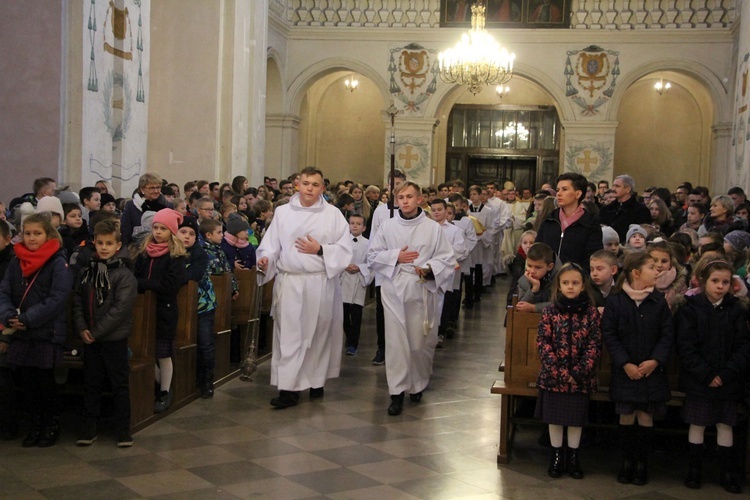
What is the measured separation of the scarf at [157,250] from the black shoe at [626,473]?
12.0 ft

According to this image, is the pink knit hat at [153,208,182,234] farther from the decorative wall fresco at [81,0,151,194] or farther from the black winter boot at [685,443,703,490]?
the decorative wall fresco at [81,0,151,194]

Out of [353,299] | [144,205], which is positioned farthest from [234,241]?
[353,299]

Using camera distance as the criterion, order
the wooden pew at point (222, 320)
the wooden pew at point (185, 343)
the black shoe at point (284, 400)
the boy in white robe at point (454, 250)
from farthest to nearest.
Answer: the boy in white robe at point (454, 250), the wooden pew at point (222, 320), the black shoe at point (284, 400), the wooden pew at point (185, 343)

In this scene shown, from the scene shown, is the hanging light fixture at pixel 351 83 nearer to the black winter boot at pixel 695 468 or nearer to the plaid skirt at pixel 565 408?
the plaid skirt at pixel 565 408

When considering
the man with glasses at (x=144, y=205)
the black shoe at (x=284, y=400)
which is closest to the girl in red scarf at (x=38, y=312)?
the black shoe at (x=284, y=400)

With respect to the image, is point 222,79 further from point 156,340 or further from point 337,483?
point 337,483

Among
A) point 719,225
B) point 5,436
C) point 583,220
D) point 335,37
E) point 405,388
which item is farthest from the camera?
point 335,37

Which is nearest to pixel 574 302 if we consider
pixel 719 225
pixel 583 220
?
pixel 583 220

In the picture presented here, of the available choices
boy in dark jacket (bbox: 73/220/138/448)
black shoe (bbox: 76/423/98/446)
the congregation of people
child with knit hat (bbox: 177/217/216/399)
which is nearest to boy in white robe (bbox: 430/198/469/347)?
the congregation of people

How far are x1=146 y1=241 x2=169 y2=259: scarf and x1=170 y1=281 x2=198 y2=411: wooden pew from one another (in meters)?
0.46

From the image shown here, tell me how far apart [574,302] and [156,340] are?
323 centimetres

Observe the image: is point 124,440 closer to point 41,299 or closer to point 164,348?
point 164,348

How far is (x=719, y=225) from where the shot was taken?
1010 centimetres

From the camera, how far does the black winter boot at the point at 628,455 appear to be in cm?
612
